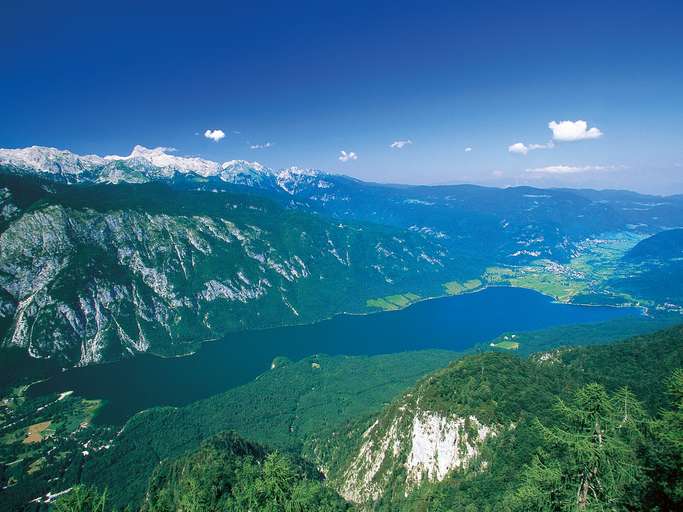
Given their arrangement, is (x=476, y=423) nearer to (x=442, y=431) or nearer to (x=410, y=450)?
(x=442, y=431)

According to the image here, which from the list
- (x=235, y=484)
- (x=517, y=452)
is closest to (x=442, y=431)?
(x=517, y=452)

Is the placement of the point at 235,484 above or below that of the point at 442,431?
below

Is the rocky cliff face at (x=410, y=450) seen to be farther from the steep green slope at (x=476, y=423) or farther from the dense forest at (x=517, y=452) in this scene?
the dense forest at (x=517, y=452)

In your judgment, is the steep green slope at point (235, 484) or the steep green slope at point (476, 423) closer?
the steep green slope at point (235, 484)

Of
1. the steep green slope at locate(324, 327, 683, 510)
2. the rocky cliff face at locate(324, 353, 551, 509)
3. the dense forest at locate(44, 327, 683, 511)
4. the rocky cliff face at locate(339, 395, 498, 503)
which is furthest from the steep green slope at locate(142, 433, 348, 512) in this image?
the steep green slope at locate(324, 327, 683, 510)

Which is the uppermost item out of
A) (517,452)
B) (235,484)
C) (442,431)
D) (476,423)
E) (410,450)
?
(517,452)

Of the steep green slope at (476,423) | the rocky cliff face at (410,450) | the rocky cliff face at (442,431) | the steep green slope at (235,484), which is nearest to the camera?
the steep green slope at (235,484)

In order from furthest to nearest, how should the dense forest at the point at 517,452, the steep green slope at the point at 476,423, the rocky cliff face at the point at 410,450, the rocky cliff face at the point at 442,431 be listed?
the rocky cliff face at the point at 410,450, the rocky cliff face at the point at 442,431, the steep green slope at the point at 476,423, the dense forest at the point at 517,452

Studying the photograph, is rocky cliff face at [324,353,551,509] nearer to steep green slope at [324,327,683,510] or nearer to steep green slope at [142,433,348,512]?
steep green slope at [324,327,683,510]

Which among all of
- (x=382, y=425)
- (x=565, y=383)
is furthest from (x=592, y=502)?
(x=382, y=425)

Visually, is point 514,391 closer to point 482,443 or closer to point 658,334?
point 482,443

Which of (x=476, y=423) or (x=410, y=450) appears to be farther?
(x=410, y=450)

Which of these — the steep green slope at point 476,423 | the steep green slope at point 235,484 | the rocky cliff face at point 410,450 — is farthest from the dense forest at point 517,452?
the rocky cliff face at point 410,450
